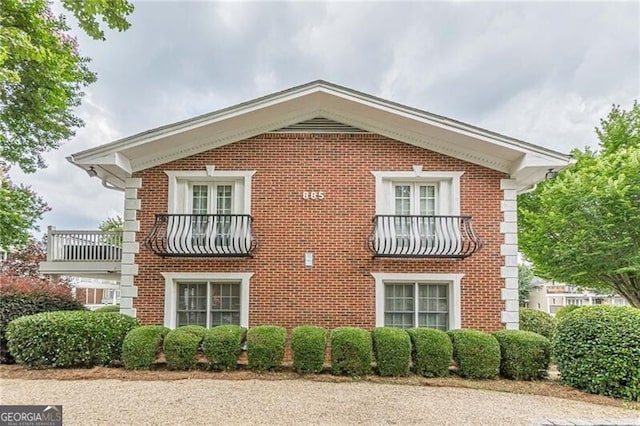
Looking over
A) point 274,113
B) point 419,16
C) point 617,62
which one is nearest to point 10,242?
point 274,113

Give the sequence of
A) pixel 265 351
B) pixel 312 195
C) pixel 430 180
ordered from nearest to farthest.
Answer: pixel 265 351 → pixel 312 195 → pixel 430 180

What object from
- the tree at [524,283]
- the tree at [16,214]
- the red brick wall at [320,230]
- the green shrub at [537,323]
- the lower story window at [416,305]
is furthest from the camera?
the tree at [524,283]

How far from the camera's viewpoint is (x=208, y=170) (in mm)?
8734

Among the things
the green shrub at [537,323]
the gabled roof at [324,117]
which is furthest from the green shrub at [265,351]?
the green shrub at [537,323]

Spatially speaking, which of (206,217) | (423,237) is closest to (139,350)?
(206,217)

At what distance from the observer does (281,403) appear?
5254mm

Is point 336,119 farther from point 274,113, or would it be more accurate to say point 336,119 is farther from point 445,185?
point 445,185

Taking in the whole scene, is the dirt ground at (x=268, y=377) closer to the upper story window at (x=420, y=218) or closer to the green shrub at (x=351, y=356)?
the green shrub at (x=351, y=356)

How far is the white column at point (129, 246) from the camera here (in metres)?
8.38

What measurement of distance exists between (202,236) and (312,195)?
8.22 ft

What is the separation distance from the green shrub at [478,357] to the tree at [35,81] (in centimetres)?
842

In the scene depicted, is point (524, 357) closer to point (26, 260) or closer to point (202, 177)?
point (202, 177)

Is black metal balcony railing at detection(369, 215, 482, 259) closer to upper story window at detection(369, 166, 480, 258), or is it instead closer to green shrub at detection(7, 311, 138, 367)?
upper story window at detection(369, 166, 480, 258)

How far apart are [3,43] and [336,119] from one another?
5997 mm
